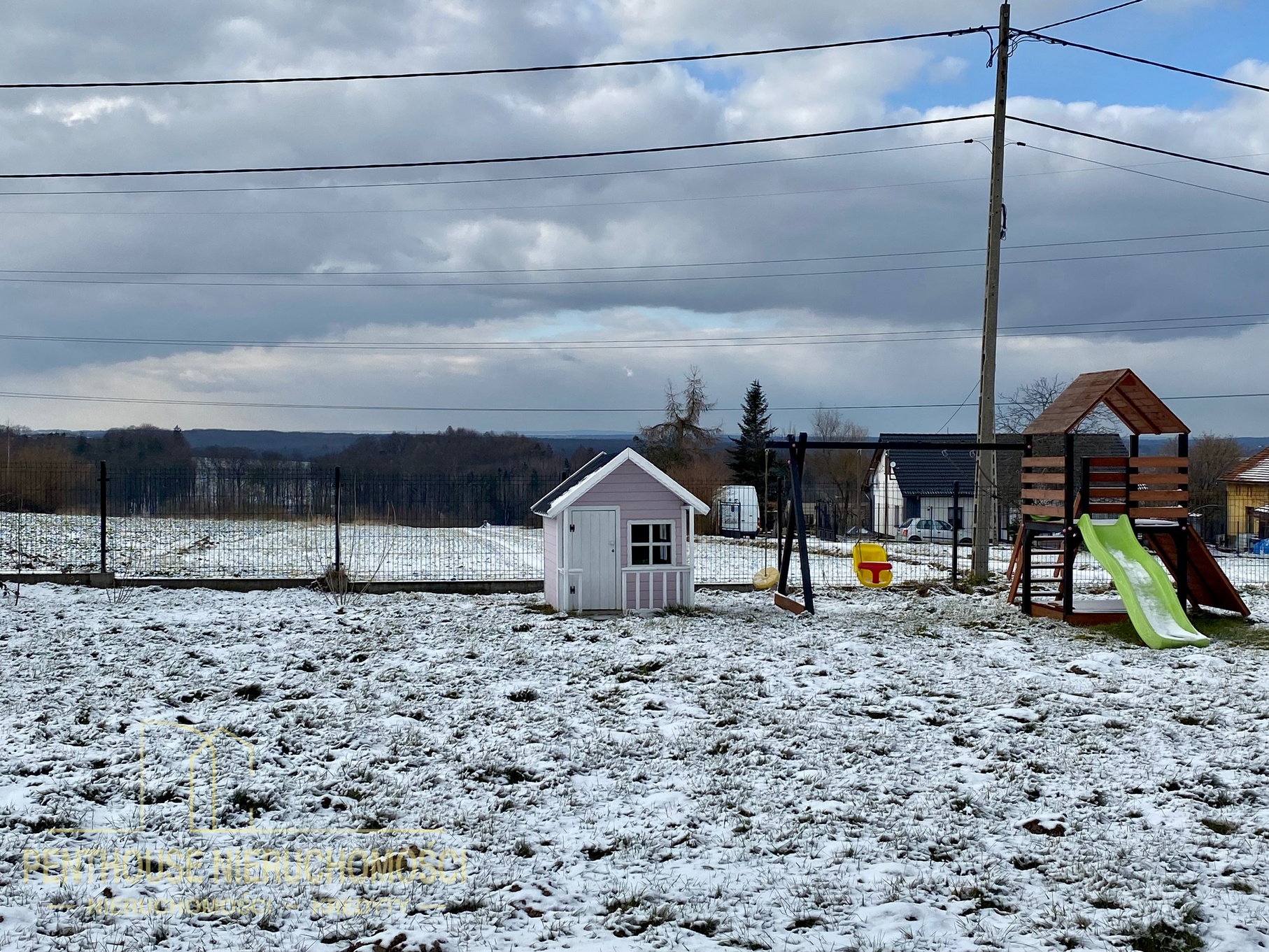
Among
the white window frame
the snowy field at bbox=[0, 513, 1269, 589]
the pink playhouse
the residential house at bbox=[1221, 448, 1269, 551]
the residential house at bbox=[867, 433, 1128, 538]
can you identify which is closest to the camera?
the pink playhouse

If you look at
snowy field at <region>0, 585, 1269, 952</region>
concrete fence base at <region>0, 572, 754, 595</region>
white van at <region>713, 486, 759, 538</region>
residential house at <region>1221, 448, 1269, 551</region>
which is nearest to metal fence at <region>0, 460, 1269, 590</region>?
concrete fence base at <region>0, 572, 754, 595</region>

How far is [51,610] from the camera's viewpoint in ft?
40.6

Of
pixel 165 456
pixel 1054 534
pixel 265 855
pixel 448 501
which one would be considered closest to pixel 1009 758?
pixel 265 855

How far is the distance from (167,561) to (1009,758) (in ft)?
55.3

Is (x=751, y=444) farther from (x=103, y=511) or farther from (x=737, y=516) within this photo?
(x=103, y=511)

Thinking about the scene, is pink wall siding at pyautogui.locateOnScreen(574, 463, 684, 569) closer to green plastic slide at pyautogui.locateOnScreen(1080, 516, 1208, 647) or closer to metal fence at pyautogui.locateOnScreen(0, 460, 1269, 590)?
metal fence at pyautogui.locateOnScreen(0, 460, 1269, 590)

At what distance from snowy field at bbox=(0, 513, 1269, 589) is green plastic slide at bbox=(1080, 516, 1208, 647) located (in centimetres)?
459

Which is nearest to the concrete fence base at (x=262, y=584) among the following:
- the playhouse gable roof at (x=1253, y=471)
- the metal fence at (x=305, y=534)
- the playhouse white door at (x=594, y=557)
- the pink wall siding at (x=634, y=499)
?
the metal fence at (x=305, y=534)

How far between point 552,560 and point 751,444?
46.0 metres

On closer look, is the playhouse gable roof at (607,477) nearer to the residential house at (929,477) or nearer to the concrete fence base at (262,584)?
the concrete fence base at (262,584)

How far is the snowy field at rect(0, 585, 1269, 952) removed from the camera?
15.0ft

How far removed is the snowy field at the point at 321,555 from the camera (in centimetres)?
1742

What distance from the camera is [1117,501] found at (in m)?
13.2

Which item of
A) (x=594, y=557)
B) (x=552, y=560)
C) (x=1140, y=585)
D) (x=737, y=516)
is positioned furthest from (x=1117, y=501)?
(x=737, y=516)
